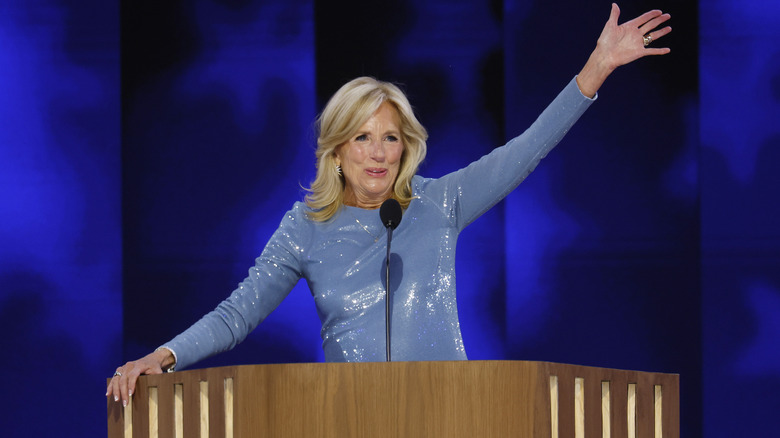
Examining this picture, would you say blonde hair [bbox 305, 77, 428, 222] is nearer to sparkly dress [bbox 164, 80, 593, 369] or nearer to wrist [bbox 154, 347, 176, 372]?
sparkly dress [bbox 164, 80, 593, 369]

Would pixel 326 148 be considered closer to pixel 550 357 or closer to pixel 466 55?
pixel 466 55

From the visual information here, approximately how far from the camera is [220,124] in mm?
3408

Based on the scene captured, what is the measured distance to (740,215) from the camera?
129 inches

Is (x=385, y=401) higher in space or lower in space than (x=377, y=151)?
lower

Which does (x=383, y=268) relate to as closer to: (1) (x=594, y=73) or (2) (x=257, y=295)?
(2) (x=257, y=295)

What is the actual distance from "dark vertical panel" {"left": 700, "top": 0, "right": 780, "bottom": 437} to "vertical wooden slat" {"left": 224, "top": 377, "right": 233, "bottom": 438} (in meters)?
2.19

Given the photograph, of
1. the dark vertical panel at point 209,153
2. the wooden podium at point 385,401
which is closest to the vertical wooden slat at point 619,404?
the wooden podium at point 385,401

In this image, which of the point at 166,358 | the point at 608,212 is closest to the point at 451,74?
the point at 608,212

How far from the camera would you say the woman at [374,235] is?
2.08 m

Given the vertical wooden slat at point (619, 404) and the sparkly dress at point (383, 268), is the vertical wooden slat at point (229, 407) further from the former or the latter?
the vertical wooden slat at point (619, 404)

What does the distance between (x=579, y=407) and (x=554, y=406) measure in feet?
0.14

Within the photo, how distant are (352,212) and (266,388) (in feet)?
2.63

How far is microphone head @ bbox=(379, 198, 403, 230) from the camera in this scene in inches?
76.8

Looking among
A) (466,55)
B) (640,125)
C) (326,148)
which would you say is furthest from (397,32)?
(326,148)
